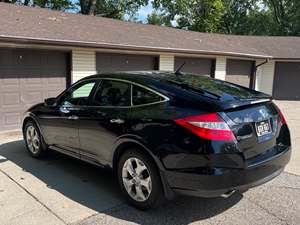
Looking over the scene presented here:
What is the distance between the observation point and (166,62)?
506 inches

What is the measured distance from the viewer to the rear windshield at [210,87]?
3668 mm

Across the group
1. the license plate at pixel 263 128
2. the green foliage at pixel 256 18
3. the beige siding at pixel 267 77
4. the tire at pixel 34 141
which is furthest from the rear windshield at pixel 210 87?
the green foliage at pixel 256 18

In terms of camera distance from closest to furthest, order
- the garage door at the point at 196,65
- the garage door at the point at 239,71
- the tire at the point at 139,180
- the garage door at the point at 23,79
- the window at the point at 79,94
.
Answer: the tire at the point at 139,180
the window at the point at 79,94
the garage door at the point at 23,79
the garage door at the point at 196,65
the garage door at the point at 239,71

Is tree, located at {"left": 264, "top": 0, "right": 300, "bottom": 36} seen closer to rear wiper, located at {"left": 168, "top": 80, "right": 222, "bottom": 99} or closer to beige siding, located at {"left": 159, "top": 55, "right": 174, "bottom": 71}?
beige siding, located at {"left": 159, "top": 55, "right": 174, "bottom": 71}

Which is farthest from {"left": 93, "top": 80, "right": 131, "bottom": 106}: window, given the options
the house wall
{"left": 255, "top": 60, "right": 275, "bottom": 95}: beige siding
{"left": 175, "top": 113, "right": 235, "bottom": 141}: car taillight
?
{"left": 255, "top": 60, "right": 275, "bottom": 95}: beige siding

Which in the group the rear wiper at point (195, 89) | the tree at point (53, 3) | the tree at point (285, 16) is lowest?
the rear wiper at point (195, 89)

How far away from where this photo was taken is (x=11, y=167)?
17.5 ft

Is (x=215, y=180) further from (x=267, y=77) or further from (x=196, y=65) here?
(x=267, y=77)

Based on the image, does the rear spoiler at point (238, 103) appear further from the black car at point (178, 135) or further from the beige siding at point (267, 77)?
the beige siding at point (267, 77)

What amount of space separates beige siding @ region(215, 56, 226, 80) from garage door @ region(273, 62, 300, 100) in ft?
16.3

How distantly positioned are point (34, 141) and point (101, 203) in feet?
8.01

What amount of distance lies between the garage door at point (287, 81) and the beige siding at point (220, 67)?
4971 millimetres

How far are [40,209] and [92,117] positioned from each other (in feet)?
4.31

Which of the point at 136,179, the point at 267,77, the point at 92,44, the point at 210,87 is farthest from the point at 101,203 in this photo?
the point at 267,77
